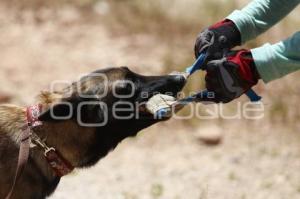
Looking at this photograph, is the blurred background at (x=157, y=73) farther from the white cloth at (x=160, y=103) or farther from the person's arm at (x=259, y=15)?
the person's arm at (x=259, y=15)

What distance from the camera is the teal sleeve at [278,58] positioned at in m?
3.07

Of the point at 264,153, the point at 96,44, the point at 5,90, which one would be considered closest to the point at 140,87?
the point at 264,153

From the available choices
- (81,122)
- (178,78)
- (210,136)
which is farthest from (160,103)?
(210,136)

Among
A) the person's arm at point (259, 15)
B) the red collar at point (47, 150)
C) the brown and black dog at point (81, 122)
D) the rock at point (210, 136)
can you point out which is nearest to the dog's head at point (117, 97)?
the brown and black dog at point (81, 122)

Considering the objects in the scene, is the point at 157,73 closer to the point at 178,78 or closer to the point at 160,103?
the point at 178,78

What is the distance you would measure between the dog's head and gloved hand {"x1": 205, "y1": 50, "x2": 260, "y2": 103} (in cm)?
44

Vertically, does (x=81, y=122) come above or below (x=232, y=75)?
below

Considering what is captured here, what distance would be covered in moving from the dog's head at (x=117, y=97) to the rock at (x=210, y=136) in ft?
6.75

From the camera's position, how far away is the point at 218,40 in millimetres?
3422

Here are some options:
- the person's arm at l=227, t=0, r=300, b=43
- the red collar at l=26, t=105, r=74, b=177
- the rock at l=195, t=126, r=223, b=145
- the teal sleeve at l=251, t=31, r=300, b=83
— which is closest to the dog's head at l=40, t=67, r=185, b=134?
the red collar at l=26, t=105, r=74, b=177

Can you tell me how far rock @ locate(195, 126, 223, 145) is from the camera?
5608 mm

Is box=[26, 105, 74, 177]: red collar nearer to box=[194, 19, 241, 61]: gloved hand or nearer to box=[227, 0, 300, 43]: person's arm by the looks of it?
box=[194, 19, 241, 61]: gloved hand

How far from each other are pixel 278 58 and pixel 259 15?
1.65 ft

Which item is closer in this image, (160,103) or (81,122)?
(160,103)
